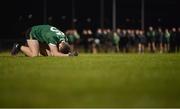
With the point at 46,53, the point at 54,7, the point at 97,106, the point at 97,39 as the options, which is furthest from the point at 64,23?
the point at 97,106

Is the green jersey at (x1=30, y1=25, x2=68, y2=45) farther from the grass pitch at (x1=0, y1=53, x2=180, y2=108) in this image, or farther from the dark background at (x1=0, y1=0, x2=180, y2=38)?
the dark background at (x1=0, y1=0, x2=180, y2=38)

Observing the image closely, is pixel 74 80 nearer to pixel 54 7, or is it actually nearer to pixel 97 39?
pixel 97 39

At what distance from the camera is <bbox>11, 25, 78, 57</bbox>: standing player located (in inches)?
725

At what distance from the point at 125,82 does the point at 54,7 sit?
4449 cm

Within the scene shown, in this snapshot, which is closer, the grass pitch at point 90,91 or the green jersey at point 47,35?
the grass pitch at point 90,91

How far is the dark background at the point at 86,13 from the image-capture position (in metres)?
50.4

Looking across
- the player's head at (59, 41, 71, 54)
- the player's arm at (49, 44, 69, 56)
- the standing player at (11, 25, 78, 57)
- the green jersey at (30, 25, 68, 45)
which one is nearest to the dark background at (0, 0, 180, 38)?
the standing player at (11, 25, 78, 57)

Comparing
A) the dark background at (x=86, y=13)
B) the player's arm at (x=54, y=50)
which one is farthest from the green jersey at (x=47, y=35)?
the dark background at (x=86, y=13)

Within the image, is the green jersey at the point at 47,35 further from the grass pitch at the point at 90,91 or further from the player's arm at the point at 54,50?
the grass pitch at the point at 90,91

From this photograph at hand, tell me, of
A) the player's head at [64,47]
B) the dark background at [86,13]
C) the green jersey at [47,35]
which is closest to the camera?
the green jersey at [47,35]

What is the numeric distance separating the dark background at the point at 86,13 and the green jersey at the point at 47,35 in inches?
1163

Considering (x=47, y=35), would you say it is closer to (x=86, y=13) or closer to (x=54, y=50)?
(x=54, y=50)

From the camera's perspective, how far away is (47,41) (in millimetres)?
18484

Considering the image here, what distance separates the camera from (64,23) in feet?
168
